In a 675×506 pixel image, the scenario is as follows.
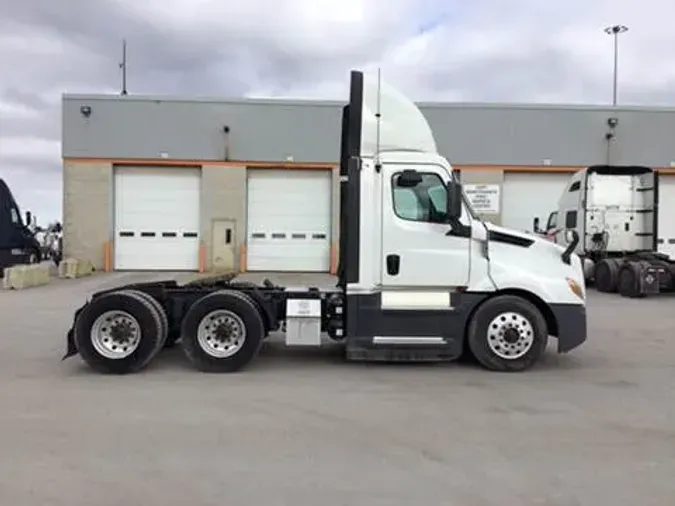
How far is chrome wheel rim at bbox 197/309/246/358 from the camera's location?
29.4ft

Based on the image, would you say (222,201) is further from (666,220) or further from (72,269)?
(666,220)

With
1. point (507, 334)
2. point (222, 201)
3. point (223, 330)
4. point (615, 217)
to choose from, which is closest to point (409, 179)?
point (507, 334)

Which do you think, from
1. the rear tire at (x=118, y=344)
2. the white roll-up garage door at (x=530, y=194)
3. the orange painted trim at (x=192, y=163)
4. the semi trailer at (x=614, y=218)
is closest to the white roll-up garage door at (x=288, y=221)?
the orange painted trim at (x=192, y=163)

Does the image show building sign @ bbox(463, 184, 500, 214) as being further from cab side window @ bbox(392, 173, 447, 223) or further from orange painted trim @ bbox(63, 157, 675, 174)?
cab side window @ bbox(392, 173, 447, 223)

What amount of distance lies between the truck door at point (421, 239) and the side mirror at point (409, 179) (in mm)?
17

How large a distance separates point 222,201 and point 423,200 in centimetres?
1967

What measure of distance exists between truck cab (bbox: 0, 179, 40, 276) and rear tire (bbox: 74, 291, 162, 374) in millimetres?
18293

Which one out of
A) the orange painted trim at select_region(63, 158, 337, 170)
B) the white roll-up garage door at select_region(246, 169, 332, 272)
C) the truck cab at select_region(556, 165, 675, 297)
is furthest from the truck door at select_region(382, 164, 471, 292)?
the orange painted trim at select_region(63, 158, 337, 170)

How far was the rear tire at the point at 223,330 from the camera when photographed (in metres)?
8.94

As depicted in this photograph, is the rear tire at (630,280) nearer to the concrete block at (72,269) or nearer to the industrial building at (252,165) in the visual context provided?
the industrial building at (252,165)

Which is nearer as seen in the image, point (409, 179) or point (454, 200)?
point (454, 200)

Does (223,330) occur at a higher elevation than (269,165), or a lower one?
lower

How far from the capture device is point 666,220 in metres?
28.6

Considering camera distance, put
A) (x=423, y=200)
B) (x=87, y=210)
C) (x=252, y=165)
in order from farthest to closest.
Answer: (x=252, y=165), (x=87, y=210), (x=423, y=200)
